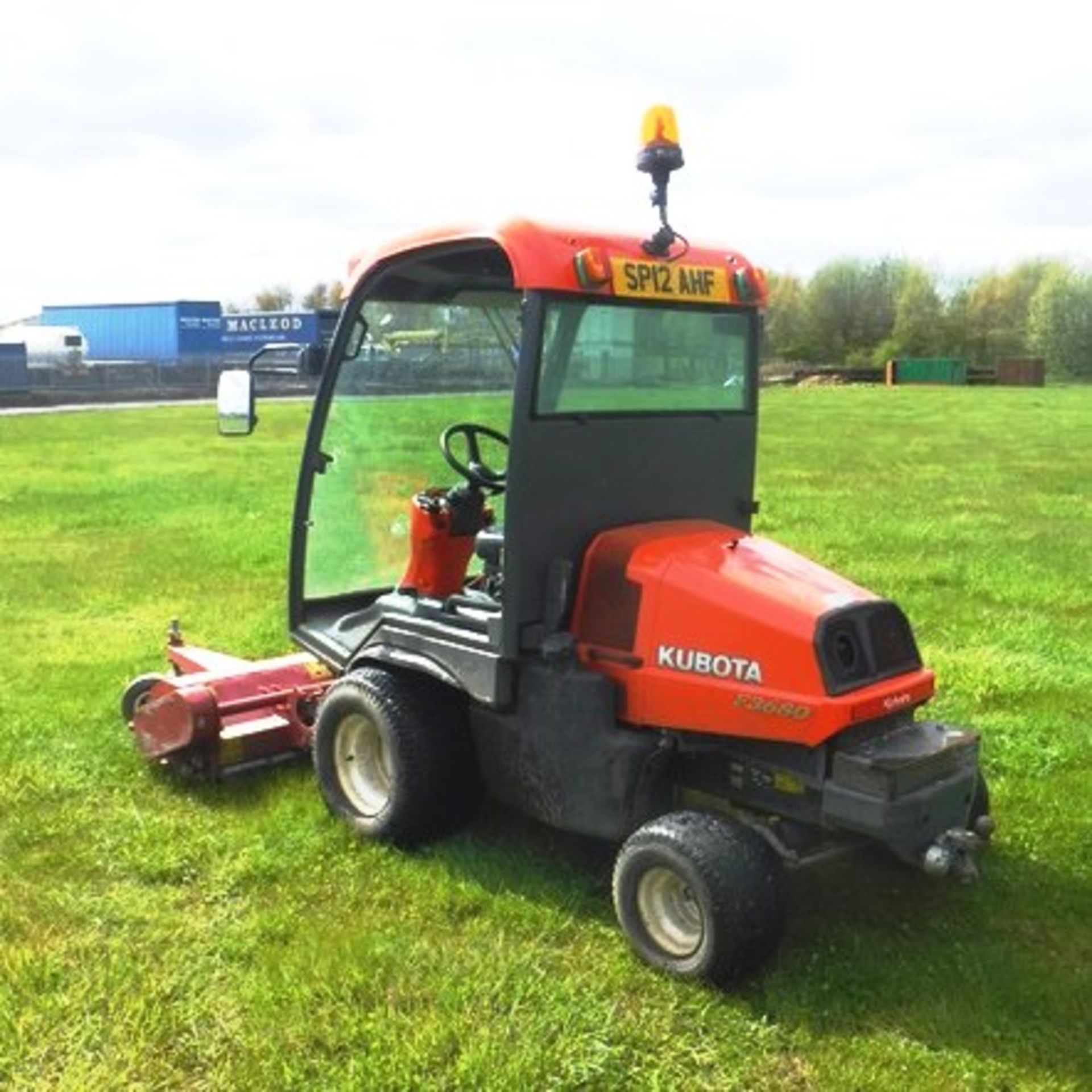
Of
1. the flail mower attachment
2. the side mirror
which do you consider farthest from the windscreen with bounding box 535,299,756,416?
the flail mower attachment

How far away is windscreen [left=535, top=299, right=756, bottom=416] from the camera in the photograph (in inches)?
165

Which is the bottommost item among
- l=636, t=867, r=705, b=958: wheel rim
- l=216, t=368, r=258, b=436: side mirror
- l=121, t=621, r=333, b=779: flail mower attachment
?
l=636, t=867, r=705, b=958: wheel rim

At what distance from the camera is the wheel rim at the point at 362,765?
188 inches

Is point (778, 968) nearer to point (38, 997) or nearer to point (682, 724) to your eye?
point (682, 724)

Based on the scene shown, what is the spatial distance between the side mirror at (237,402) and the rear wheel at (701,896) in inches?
83.8

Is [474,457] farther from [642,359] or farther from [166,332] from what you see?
[166,332]

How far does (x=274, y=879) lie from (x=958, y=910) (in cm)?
227

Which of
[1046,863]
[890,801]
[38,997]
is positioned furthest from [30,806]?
[1046,863]

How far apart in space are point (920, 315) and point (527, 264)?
80.0 metres

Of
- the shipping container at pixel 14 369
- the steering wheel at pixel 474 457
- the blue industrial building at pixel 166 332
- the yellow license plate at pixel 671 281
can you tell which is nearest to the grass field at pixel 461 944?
the steering wheel at pixel 474 457

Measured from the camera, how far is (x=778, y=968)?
3855 mm

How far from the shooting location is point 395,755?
4508mm

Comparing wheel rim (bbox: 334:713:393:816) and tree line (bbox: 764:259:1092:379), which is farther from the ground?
tree line (bbox: 764:259:1092:379)

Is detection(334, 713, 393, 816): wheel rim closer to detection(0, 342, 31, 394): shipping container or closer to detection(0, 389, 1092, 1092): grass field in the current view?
detection(0, 389, 1092, 1092): grass field
